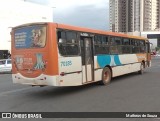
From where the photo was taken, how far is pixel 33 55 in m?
12.5

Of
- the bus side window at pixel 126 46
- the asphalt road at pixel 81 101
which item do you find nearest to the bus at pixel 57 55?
the asphalt road at pixel 81 101

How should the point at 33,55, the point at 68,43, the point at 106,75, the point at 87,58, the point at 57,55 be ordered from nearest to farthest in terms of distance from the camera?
the point at 57,55 → the point at 33,55 → the point at 68,43 → the point at 87,58 → the point at 106,75

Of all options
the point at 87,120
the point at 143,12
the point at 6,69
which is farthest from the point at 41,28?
the point at 143,12

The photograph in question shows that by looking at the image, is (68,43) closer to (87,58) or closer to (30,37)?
(30,37)

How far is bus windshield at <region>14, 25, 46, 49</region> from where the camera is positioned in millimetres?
12455

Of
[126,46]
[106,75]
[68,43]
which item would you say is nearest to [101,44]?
[106,75]

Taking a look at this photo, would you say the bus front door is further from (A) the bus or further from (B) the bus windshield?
(B) the bus windshield

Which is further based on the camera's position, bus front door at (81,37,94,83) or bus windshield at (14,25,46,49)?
bus front door at (81,37,94,83)

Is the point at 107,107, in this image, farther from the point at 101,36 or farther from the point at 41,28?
the point at 101,36

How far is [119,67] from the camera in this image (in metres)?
18.0

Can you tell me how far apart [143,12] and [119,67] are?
9805cm

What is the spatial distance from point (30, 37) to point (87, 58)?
9.80ft

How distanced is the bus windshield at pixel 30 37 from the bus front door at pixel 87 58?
7.70ft

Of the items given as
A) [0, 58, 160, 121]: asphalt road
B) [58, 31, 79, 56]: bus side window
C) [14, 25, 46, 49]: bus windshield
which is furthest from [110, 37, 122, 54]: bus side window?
[14, 25, 46, 49]: bus windshield
